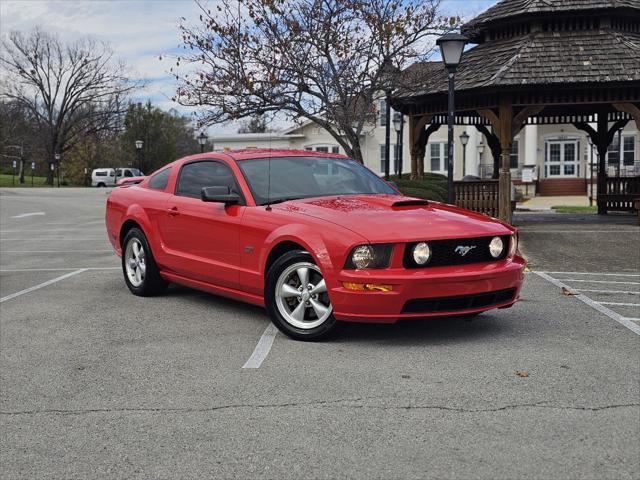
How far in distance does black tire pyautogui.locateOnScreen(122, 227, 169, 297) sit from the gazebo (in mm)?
10563

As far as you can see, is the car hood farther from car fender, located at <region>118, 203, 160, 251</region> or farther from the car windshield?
car fender, located at <region>118, 203, 160, 251</region>

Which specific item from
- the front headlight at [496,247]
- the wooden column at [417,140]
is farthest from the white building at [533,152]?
the front headlight at [496,247]

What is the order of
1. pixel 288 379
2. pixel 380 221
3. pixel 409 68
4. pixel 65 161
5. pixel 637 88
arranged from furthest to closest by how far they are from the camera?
1. pixel 65 161
2. pixel 409 68
3. pixel 637 88
4. pixel 380 221
5. pixel 288 379

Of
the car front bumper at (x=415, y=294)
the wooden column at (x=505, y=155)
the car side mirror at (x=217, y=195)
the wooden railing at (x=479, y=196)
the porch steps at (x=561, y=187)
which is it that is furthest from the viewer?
the porch steps at (x=561, y=187)

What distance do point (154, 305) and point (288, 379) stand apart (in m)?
3.48

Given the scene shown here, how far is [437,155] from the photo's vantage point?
51.7 meters

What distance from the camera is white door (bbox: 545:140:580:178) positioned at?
162 feet

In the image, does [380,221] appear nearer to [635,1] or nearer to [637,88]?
[637,88]

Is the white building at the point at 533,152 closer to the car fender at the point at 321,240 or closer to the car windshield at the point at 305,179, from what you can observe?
the car windshield at the point at 305,179

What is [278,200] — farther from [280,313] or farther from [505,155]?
[505,155]

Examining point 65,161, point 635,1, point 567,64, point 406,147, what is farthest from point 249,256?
point 65,161

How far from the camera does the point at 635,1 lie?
20.0 metres

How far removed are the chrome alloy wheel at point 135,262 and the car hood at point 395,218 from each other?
2580mm

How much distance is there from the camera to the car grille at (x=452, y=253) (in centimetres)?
625
